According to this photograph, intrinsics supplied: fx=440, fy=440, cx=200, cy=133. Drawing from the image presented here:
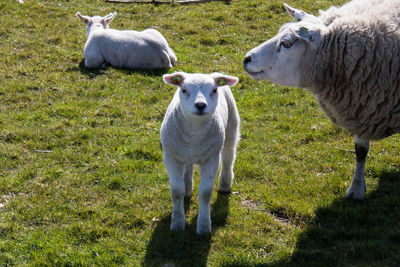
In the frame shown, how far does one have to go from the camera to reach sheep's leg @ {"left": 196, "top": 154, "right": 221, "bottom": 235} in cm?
443

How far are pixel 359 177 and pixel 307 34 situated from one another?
6.02 ft

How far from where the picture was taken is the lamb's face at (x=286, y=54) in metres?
4.42

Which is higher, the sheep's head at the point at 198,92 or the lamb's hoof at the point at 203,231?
the sheep's head at the point at 198,92

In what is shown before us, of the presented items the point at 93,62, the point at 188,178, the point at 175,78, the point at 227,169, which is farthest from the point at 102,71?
the point at 175,78

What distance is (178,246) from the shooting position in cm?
438

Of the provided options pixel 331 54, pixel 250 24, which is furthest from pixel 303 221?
pixel 250 24

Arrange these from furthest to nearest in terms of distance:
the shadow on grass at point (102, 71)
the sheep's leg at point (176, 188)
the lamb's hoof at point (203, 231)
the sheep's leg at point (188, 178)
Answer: the shadow on grass at point (102, 71) → the sheep's leg at point (188, 178) → the lamb's hoof at point (203, 231) → the sheep's leg at point (176, 188)

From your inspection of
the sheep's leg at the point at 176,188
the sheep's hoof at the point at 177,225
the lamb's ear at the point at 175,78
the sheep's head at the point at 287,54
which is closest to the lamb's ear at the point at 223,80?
the lamb's ear at the point at 175,78

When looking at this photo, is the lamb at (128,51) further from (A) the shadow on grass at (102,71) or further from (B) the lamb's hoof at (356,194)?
(B) the lamb's hoof at (356,194)

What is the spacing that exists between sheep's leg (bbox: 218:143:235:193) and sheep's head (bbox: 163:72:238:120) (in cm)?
102

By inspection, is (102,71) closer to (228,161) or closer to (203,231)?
(228,161)

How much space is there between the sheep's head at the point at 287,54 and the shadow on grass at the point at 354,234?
1519mm

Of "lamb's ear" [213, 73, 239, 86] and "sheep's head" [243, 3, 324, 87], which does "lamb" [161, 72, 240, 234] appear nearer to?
"lamb's ear" [213, 73, 239, 86]

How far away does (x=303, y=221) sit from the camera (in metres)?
4.82
